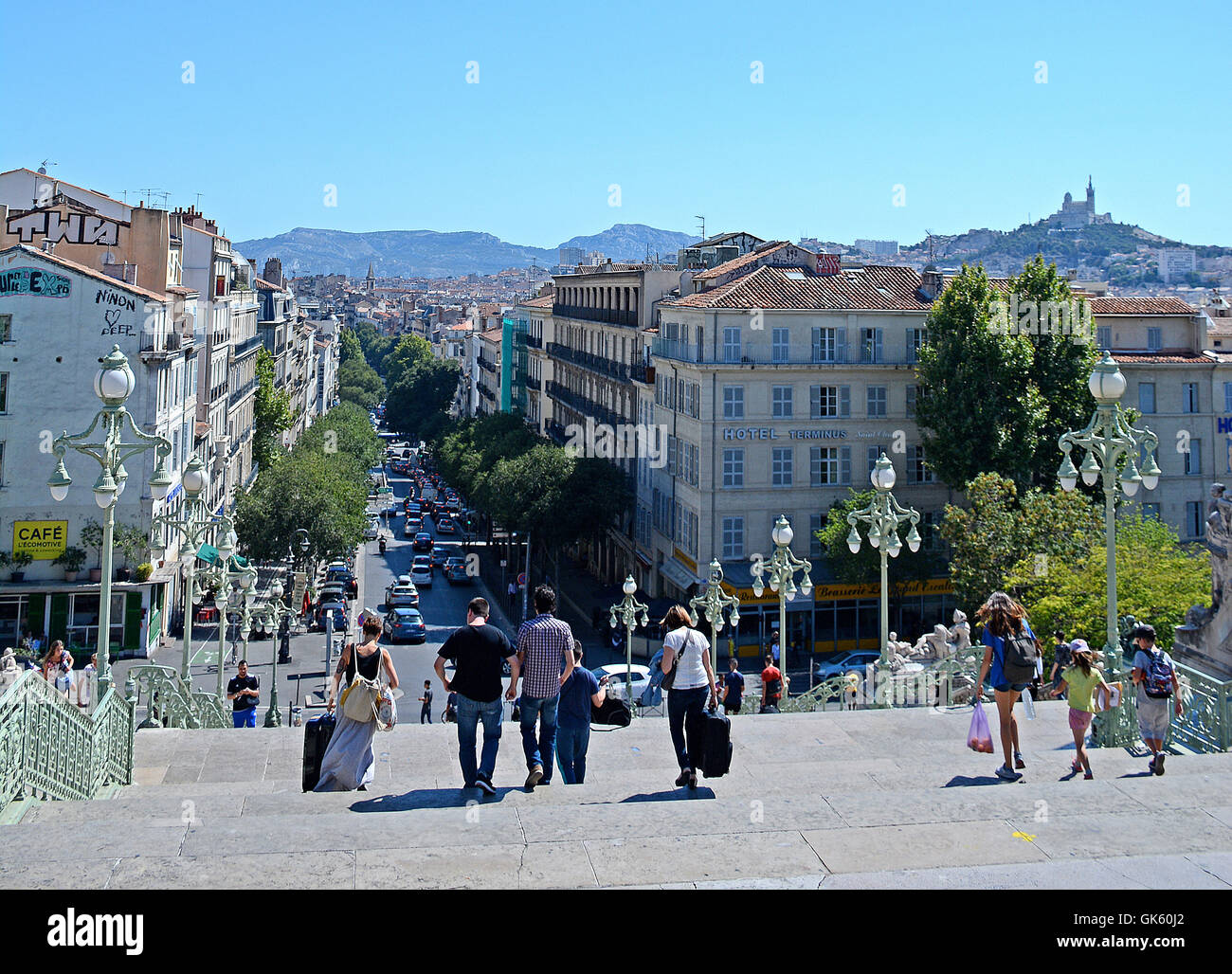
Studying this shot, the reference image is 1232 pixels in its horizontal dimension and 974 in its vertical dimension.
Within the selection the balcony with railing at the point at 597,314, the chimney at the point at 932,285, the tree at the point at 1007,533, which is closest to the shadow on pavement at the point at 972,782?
the tree at the point at 1007,533

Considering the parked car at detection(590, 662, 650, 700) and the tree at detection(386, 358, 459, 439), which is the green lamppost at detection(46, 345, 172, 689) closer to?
the parked car at detection(590, 662, 650, 700)

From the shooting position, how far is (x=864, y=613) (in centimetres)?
4178

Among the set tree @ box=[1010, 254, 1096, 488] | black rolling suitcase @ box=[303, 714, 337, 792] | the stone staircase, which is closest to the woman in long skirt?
black rolling suitcase @ box=[303, 714, 337, 792]

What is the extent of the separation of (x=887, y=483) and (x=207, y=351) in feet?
122

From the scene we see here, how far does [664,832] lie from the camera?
8.48 m

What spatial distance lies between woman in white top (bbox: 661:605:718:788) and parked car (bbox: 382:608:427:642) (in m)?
35.2

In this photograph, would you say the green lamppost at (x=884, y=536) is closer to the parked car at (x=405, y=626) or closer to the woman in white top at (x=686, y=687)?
the woman in white top at (x=686, y=687)

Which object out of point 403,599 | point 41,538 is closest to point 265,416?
point 403,599

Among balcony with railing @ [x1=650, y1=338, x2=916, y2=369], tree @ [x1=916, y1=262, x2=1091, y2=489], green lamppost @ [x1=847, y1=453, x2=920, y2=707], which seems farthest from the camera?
balcony with railing @ [x1=650, y1=338, x2=916, y2=369]

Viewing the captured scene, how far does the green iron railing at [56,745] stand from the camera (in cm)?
966

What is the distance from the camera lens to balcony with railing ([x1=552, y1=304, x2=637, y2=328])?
54409mm

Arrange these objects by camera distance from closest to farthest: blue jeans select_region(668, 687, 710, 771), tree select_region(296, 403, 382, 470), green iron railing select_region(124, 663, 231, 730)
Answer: blue jeans select_region(668, 687, 710, 771), green iron railing select_region(124, 663, 231, 730), tree select_region(296, 403, 382, 470)
